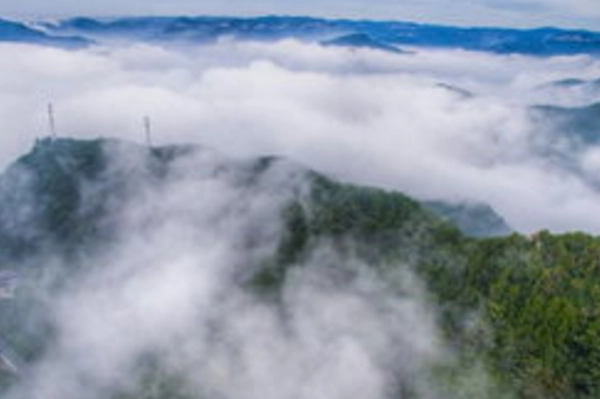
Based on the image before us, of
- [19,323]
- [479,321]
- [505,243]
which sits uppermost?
[505,243]

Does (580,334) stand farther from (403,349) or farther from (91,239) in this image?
(91,239)

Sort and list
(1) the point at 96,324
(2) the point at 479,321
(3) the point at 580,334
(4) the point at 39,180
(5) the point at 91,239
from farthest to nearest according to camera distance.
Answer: (4) the point at 39,180, (5) the point at 91,239, (1) the point at 96,324, (2) the point at 479,321, (3) the point at 580,334

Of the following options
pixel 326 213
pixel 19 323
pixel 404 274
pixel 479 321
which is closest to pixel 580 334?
pixel 479 321

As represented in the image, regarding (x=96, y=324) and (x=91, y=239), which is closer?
(x=96, y=324)

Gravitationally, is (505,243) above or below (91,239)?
above

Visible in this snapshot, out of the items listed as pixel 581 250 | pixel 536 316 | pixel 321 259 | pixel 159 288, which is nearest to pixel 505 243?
pixel 581 250

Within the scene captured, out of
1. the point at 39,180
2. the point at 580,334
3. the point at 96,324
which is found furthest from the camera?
the point at 39,180

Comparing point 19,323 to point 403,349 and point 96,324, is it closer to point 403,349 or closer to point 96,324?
point 96,324
